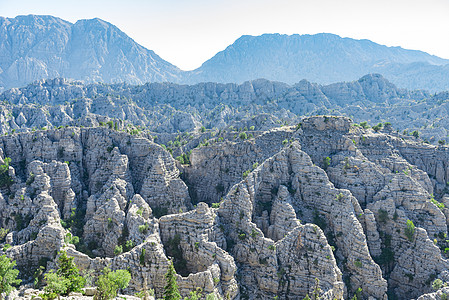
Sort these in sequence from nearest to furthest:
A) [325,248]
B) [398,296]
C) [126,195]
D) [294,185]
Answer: [325,248] → [398,296] → [294,185] → [126,195]

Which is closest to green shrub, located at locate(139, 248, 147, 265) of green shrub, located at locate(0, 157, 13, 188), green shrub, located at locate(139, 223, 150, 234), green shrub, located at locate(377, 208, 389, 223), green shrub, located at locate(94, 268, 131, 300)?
green shrub, located at locate(139, 223, 150, 234)

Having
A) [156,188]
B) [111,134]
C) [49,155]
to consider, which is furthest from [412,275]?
[49,155]

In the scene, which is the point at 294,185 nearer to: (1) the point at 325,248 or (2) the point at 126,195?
(1) the point at 325,248

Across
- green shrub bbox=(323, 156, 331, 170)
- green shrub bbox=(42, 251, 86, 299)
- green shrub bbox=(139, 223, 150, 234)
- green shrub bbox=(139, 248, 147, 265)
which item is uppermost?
green shrub bbox=(323, 156, 331, 170)

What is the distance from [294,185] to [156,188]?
37270 mm

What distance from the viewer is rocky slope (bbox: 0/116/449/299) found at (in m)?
57.6

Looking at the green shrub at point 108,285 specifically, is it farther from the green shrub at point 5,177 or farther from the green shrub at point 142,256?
the green shrub at point 5,177

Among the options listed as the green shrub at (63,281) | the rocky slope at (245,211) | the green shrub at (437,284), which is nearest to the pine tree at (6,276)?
the green shrub at (63,281)

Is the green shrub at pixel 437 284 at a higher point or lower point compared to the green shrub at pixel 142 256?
lower

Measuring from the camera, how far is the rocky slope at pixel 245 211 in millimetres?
57594

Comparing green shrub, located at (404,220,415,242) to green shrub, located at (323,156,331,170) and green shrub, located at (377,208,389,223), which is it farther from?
green shrub, located at (323,156,331,170)

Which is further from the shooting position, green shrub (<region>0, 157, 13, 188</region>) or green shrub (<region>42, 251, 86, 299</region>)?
green shrub (<region>0, 157, 13, 188</region>)

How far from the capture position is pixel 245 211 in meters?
66.1

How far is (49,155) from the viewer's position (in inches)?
3462
